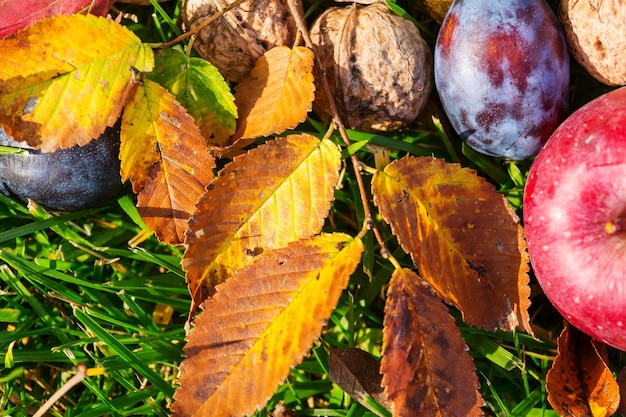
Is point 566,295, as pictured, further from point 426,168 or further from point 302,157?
point 302,157

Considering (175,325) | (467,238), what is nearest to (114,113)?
(175,325)

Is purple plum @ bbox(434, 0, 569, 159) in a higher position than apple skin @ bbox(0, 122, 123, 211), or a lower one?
higher

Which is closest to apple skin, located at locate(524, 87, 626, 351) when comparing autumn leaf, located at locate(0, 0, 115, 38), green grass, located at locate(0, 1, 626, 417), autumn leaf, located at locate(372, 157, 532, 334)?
autumn leaf, located at locate(372, 157, 532, 334)

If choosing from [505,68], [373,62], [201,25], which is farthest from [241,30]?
[505,68]

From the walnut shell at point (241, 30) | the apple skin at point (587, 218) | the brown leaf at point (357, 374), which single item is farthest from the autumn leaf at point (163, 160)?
the apple skin at point (587, 218)

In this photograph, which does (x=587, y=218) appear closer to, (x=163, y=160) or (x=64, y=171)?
(x=163, y=160)

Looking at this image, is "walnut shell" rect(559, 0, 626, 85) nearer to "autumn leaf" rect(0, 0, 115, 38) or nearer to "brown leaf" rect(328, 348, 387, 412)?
"brown leaf" rect(328, 348, 387, 412)
